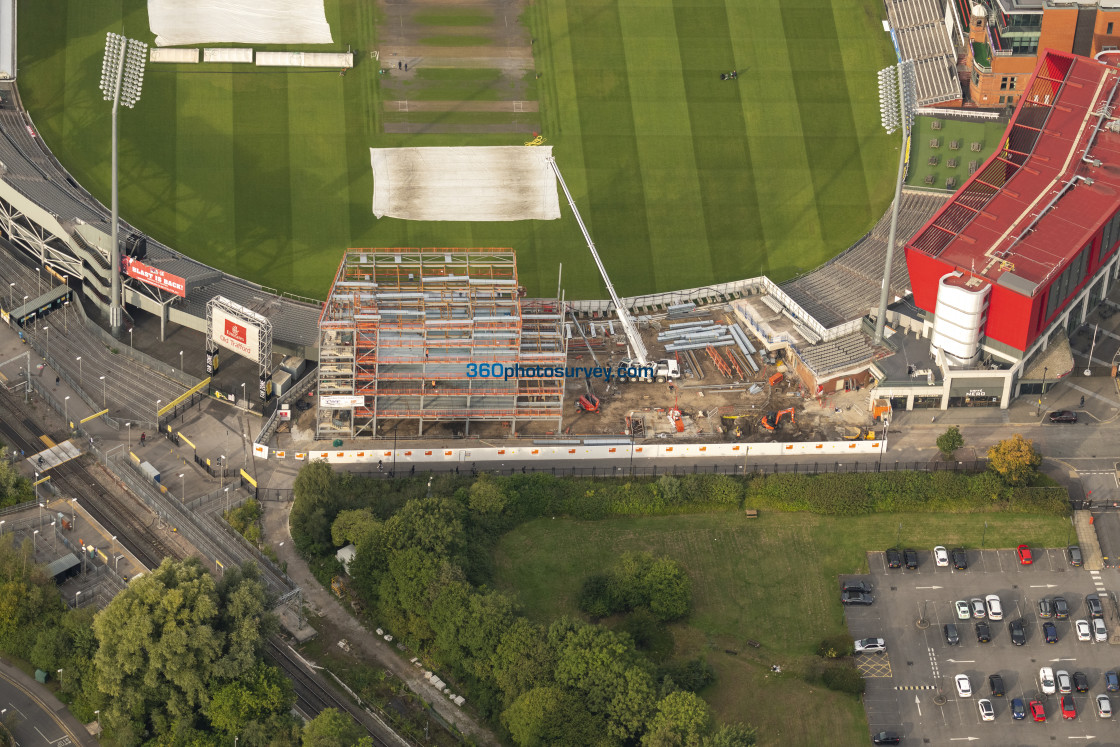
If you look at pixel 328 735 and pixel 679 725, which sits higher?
pixel 679 725

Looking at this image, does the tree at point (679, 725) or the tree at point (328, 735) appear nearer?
the tree at point (679, 725)

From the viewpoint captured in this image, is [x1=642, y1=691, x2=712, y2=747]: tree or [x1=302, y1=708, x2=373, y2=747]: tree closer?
[x1=642, y1=691, x2=712, y2=747]: tree

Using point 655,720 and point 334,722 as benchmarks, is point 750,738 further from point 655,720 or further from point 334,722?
point 334,722

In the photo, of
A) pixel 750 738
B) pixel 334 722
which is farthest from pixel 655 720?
pixel 334 722
